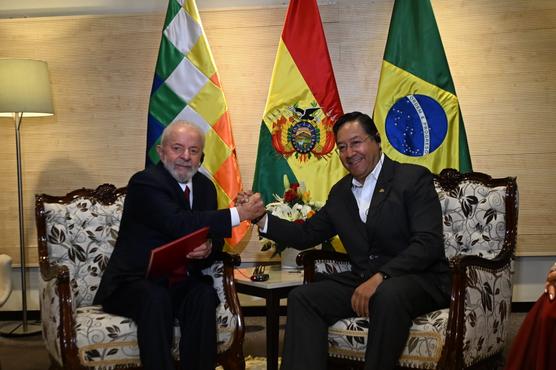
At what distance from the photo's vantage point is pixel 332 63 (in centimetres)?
467

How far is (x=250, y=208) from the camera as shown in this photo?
9.87 ft

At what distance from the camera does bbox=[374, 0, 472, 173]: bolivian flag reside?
4.05 m

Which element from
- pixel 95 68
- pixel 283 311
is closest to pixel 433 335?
pixel 283 311

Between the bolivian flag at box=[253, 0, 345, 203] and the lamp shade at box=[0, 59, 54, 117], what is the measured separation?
4.82 feet

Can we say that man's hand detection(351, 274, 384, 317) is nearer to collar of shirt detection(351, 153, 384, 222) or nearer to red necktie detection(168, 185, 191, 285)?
collar of shirt detection(351, 153, 384, 222)

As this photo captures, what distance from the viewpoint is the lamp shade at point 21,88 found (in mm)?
4242

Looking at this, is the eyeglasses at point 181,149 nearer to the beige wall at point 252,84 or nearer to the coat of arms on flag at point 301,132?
the coat of arms on flag at point 301,132

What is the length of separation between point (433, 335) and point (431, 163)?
5.41 ft

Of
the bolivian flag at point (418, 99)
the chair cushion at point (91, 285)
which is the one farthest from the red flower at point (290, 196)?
the bolivian flag at point (418, 99)

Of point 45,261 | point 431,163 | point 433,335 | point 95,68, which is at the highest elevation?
point 95,68

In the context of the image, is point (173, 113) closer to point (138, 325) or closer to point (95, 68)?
point (95, 68)

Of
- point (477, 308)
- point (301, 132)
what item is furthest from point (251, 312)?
point (477, 308)

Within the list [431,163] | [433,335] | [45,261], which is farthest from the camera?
[431,163]

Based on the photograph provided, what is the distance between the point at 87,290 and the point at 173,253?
762 millimetres
